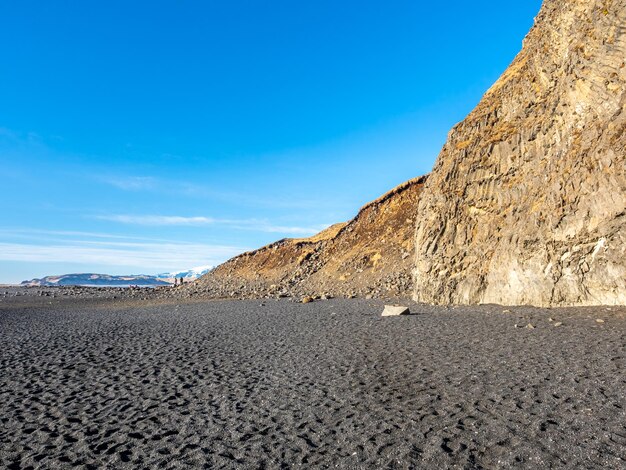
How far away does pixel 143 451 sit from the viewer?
523cm

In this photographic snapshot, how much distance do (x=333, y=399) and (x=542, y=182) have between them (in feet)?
49.2

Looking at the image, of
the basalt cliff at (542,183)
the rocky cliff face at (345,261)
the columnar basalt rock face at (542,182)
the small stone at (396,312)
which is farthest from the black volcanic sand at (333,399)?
the rocky cliff face at (345,261)

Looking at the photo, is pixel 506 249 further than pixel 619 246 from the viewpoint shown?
Yes

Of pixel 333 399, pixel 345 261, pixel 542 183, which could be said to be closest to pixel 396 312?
pixel 542 183

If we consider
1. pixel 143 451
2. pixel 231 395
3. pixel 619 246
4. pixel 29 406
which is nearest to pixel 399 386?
pixel 231 395

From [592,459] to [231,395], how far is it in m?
5.71

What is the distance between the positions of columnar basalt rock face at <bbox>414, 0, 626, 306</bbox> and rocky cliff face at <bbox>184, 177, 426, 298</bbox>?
748cm

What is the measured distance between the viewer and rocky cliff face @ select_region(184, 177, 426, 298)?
1319 inches

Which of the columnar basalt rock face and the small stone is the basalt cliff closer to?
the columnar basalt rock face

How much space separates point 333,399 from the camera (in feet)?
23.2

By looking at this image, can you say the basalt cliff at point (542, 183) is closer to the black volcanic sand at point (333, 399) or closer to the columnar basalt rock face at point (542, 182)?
the columnar basalt rock face at point (542, 182)

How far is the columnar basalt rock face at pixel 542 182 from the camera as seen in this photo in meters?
13.9

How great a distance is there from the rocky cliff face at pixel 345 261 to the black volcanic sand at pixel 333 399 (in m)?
16.8

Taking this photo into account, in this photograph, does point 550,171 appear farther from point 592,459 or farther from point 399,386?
point 592,459
